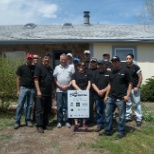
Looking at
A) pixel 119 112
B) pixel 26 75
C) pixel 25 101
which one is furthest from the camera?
pixel 25 101

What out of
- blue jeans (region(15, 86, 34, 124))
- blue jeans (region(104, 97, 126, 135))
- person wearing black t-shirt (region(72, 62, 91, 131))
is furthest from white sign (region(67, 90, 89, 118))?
blue jeans (region(15, 86, 34, 124))

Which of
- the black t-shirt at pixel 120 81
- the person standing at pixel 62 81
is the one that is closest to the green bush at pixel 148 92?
the person standing at pixel 62 81

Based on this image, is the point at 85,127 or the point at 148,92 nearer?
the point at 85,127

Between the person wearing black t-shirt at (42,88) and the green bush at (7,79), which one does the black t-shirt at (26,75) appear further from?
the green bush at (7,79)

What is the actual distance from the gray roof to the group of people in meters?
5.96

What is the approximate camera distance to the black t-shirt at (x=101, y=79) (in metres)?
7.72

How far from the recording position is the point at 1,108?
33.3ft

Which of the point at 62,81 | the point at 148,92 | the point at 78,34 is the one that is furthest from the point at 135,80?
the point at 78,34

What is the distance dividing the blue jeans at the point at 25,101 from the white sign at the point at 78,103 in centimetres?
106

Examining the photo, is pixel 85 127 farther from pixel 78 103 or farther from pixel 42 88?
pixel 42 88

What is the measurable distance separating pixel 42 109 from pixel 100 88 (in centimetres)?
155

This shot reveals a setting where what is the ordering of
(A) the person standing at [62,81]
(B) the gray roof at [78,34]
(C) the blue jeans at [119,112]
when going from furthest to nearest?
(B) the gray roof at [78,34] → (A) the person standing at [62,81] → (C) the blue jeans at [119,112]

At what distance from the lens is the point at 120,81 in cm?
714

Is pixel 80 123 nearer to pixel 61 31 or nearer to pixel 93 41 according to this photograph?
pixel 93 41
